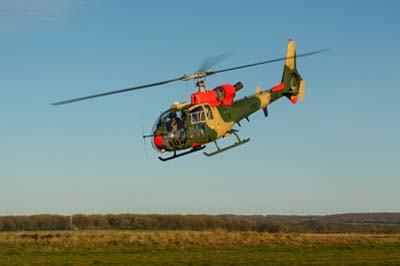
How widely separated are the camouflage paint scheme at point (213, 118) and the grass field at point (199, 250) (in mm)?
6601

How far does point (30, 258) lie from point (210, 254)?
10887 millimetres

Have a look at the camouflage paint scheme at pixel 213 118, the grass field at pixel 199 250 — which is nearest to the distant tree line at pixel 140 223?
the grass field at pixel 199 250

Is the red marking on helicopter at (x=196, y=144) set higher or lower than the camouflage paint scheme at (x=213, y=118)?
lower

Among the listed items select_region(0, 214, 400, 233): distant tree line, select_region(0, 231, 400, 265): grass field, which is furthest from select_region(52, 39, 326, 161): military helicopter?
select_region(0, 214, 400, 233): distant tree line

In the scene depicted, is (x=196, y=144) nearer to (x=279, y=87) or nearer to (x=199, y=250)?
(x=199, y=250)

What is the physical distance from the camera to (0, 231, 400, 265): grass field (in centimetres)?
3519

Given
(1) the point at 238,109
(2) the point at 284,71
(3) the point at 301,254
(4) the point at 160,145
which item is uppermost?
(2) the point at 284,71

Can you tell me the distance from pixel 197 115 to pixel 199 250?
11.1m

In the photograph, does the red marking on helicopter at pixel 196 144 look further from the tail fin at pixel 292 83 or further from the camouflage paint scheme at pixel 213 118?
the tail fin at pixel 292 83

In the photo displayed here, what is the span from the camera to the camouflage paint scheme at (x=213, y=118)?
35281 millimetres

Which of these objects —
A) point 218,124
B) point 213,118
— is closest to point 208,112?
point 213,118

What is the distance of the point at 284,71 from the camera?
157 feet

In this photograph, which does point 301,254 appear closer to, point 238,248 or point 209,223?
point 238,248

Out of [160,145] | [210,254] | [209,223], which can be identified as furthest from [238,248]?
[209,223]
